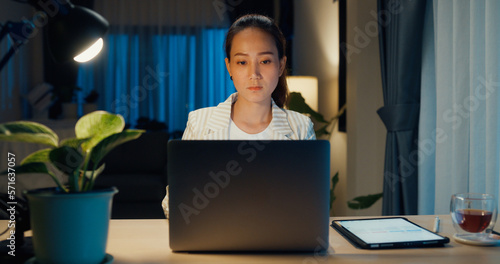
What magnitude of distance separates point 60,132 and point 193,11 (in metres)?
2.70

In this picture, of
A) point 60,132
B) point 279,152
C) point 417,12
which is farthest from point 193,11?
point 279,152

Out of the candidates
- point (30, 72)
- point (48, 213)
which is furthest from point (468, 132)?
point (30, 72)

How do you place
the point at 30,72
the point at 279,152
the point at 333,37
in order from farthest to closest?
the point at 30,72 → the point at 333,37 → the point at 279,152

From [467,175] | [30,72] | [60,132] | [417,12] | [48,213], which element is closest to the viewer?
[48,213]

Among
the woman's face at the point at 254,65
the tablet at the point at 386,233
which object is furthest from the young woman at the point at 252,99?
the tablet at the point at 386,233

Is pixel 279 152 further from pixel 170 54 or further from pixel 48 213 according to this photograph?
pixel 170 54

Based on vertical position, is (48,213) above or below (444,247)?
above

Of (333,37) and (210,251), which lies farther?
(333,37)

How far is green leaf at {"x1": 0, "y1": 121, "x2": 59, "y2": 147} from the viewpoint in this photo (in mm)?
646

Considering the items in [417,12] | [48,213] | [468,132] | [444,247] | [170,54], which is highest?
[170,54]

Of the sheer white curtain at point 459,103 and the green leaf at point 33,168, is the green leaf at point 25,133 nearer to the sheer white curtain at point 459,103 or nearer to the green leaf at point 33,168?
the green leaf at point 33,168

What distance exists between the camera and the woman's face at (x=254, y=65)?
1428 mm

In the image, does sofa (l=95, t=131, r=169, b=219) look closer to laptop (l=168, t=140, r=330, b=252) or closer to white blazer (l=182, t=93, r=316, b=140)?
white blazer (l=182, t=93, r=316, b=140)

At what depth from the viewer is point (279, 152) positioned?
0.84 m
